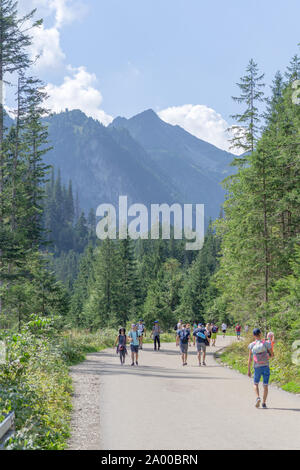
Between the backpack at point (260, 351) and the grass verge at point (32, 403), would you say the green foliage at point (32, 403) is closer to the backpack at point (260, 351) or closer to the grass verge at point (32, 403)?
the grass verge at point (32, 403)

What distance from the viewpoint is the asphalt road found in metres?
7.16

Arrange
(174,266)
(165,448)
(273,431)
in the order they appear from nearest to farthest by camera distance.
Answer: (165,448) → (273,431) → (174,266)

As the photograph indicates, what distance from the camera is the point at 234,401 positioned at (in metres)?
10.8

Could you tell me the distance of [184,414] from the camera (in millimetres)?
9172

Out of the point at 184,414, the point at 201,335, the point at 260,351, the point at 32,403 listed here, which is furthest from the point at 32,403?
the point at 201,335

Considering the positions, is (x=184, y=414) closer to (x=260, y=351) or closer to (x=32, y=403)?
(x=260, y=351)

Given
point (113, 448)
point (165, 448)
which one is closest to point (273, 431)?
point (165, 448)

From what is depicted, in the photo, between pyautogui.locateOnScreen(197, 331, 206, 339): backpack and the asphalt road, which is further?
pyautogui.locateOnScreen(197, 331, 206, 339): backpack

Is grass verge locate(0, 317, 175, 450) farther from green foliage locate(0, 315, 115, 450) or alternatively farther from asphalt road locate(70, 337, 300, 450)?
asphalt road locate(70, 337, 300, 450)

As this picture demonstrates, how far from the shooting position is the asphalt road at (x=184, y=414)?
282 inches

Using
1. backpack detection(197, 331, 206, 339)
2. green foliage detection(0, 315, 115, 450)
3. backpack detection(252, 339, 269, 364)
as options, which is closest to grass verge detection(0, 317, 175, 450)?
green foliage detection(0, 315, 115, 450)

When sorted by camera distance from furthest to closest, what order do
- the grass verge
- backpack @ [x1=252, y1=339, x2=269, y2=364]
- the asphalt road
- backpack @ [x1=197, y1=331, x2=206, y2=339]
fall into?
backpack @ [x1=197, y1=331, x2=206, y2=339] → backpack @ [x1=252, y1=339, x2=269, y2=364] → the asphalt road → the grass verge
